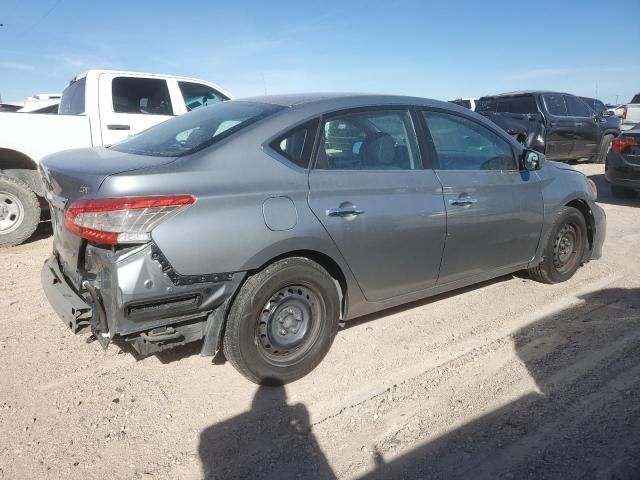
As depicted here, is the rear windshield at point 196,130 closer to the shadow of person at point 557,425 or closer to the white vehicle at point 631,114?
the shadow of person at point 557,425

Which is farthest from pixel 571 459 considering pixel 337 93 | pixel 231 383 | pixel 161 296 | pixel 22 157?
pixel 22 157

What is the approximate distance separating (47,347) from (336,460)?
2.20 meters

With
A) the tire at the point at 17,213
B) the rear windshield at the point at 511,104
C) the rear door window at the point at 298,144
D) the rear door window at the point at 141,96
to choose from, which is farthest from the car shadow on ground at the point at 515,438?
the rear windshield at the point at 511,104

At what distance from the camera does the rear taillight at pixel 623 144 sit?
827 cm

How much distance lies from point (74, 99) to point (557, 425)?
22.2 ft

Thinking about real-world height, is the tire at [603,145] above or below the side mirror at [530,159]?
below

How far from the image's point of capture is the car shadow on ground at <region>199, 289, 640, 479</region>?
2279mm

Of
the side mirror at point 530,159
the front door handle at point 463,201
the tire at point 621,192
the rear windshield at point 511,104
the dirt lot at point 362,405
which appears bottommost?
the tire at point 621,192

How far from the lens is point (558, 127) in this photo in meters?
11.5

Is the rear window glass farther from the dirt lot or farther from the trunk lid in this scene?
the trunk lid

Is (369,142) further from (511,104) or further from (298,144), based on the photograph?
(511,104)

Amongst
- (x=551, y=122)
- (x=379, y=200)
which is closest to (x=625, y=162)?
(x=551, y=122)

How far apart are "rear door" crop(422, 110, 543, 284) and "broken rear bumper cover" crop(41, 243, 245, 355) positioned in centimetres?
170

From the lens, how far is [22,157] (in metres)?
5.79
